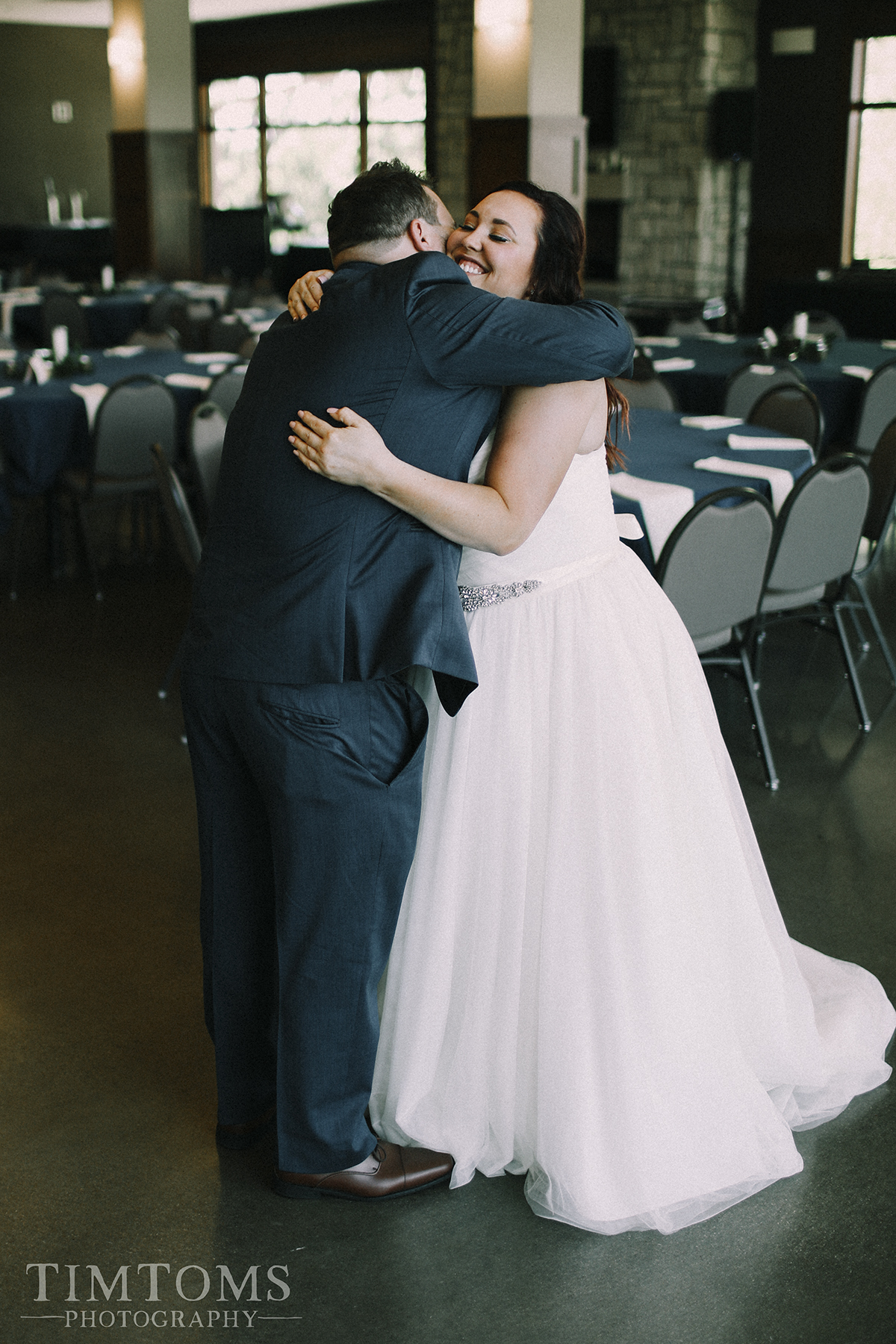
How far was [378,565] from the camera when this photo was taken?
1742 mm

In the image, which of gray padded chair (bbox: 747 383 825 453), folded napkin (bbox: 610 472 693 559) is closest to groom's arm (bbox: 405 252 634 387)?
folded napkin (bbox: 610 472 693 559)

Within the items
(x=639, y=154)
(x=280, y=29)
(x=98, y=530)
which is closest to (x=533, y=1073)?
(x=98, y=530)

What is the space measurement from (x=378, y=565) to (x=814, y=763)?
253 centimetres

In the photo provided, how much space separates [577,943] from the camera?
78.7 inches

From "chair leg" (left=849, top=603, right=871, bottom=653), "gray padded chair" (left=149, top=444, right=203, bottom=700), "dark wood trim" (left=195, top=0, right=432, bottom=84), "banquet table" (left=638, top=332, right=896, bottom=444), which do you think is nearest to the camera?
"gray padded chair" (left=149, top=444, right=203, bottom=700)

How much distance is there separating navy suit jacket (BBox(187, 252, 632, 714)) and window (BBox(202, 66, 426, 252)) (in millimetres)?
15109

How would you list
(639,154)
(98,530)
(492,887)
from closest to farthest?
1. (492,887)
2. (98,530)
3. (639,154)

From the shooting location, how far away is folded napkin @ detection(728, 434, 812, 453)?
177 inches

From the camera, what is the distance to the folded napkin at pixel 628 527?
2373 millimetres

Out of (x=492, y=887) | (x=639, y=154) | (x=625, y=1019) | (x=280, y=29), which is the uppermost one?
(x=280, y=29)

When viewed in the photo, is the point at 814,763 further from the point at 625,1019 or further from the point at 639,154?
the point at 639,154

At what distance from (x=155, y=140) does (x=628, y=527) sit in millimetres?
13032

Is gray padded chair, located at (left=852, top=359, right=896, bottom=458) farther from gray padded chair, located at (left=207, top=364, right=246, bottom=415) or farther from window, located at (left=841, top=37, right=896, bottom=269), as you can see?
window, located at (left=841, top=37, right=896, bottom=269)

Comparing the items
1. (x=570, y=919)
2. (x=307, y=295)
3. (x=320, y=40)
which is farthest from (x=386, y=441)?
(x=320, y=40)
